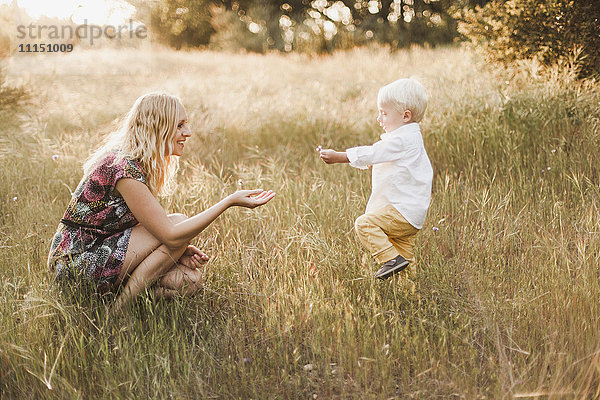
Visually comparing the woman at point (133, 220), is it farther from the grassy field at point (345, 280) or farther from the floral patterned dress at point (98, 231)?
the grassy field at point (345, 280)

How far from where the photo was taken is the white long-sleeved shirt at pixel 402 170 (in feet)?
9.44

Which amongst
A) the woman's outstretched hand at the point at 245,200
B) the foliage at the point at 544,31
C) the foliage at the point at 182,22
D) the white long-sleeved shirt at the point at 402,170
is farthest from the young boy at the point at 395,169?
the foliage at the point at 182,22

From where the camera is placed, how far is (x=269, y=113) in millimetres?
6230

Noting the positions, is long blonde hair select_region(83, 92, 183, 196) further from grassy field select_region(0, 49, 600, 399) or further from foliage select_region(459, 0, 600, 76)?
foliage select_region(459, 0, 600, 76)

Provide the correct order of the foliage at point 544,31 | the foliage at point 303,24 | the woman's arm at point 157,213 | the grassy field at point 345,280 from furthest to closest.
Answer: the foliage at point 303,24 → the foliage at point 544,31 → the woman's arm at point 157,213 → the grassy field at point 345,280

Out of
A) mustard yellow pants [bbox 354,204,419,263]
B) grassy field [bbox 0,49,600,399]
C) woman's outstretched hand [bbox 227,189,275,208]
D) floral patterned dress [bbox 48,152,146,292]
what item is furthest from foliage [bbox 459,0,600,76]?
floral patterned dress [bbox 48,152,146,292]

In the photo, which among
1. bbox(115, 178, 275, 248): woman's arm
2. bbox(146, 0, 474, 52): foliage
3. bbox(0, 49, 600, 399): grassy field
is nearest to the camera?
bbox(0, 49, 600, 399): grassy field

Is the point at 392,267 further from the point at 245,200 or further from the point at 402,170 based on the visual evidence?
the point at 245,200

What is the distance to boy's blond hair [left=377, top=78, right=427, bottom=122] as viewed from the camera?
9.43 ft

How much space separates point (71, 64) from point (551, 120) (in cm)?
1007

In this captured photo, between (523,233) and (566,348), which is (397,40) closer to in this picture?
(523,233)

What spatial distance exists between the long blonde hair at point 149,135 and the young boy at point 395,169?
0.86 meters

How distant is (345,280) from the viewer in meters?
3.02

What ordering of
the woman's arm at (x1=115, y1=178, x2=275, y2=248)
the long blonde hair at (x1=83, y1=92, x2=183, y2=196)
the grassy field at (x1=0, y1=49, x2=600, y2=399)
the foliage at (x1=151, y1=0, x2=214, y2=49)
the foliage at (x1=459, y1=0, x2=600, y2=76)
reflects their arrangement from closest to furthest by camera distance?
the grassy field at (x1=0, y1=49, x2=600, y2=399)
the woman's arm at (x1=115, y1=178, x2=275, y2=248)
the long blonde hair at (x1=83, y1=92, x2=183, y2=196)
the foliage at (x1=459, y1=0, x2=600, y2=76)
the foliage at (x1=151, y1=0, x2=214, y2=49)
